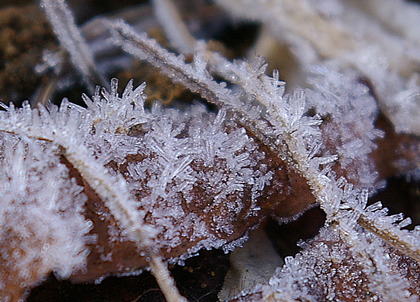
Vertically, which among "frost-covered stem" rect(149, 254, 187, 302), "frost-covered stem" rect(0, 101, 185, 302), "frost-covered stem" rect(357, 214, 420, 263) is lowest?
"frost-covered stem" rect(357, 214, 420, 263)

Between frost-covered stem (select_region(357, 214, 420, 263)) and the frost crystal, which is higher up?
the frost crystal

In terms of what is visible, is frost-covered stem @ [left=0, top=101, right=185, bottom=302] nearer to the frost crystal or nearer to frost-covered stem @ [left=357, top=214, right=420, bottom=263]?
the frost crystal

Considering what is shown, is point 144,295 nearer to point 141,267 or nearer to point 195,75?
point 141,267

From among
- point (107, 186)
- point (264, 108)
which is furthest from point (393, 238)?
point (107, 186)

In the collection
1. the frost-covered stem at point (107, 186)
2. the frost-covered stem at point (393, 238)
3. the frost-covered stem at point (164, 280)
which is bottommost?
the frost-covered stem at point (393, 238)

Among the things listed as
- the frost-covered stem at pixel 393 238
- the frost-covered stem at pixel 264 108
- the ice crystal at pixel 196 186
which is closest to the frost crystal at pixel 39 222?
the ice crystal at pixel 196 186

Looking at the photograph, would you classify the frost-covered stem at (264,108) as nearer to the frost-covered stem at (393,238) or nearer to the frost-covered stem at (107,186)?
the frost-covered stem at (393,238)

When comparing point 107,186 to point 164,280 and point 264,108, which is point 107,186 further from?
point 264,108

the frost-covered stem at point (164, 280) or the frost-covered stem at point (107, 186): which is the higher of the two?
the frost-covered stem at point (107, 186)

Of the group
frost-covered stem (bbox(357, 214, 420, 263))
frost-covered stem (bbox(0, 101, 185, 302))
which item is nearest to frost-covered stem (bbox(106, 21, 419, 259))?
frost-covered stem (bbox(357, 214, 420, 263))
